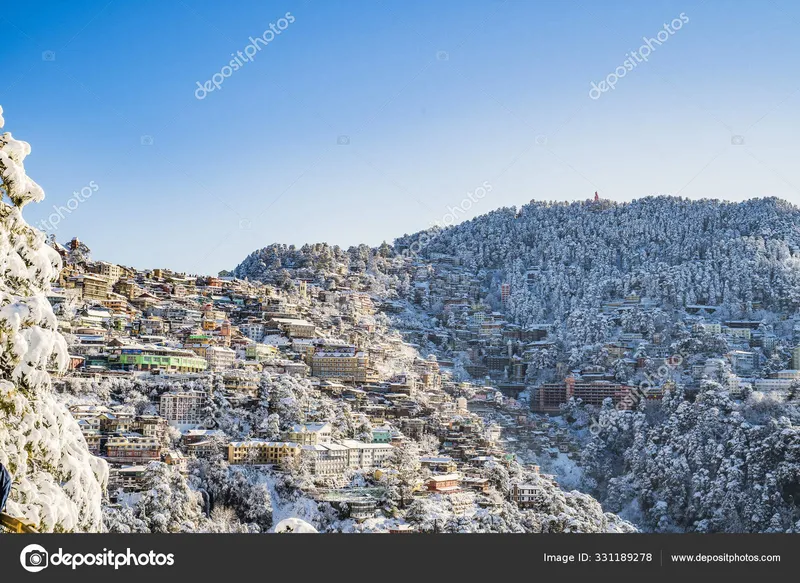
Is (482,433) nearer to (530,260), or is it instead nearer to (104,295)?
(104,295)

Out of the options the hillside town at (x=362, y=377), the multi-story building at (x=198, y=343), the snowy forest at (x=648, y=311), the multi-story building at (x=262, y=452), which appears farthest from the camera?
the multi-story building at (x=198, y=343)

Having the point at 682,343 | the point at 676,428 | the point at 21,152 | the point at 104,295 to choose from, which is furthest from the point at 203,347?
the point at 21,152

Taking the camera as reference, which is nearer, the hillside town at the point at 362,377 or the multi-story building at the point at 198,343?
the hillside town at the point at 362,377

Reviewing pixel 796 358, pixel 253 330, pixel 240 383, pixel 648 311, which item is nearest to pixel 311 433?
pixel 240 383

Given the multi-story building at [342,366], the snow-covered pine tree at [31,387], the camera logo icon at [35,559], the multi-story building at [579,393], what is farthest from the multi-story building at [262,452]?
the camera logo icon at [35,559]

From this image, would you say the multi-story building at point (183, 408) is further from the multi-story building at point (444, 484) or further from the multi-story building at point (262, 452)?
the multi-story building at point (444, 484)

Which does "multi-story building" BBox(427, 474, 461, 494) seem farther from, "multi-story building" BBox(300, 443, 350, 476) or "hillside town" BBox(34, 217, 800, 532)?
"multi-story building" BBox(300, 443, 350, 476)

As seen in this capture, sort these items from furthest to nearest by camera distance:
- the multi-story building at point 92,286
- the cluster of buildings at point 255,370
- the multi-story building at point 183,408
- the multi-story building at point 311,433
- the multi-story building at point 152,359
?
the multi-story building at point 92,286
the multi-story building at point 152,359
the multi-story building at point 183,408
the multi-story building at point 311,433
the cluster of buildings at point 255,370
